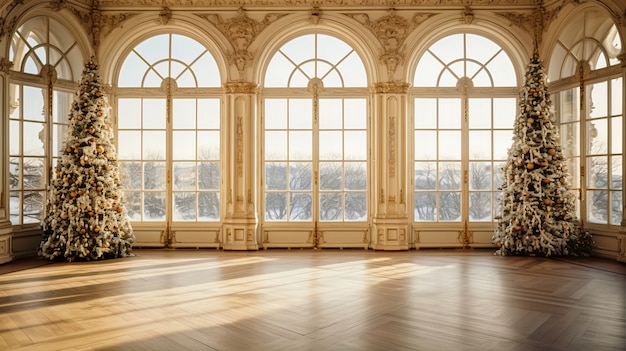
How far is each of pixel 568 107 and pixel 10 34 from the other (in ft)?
29.4

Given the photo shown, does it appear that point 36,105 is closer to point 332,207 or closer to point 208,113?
point 208,113

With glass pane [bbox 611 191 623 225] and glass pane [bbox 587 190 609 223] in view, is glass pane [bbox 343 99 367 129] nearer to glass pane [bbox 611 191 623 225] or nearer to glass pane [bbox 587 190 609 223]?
glass pane [bbox 587 190 609 223]

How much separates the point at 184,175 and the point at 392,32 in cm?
448

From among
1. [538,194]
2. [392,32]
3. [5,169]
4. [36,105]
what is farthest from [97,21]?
[538,194]

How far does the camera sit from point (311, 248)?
8875mm

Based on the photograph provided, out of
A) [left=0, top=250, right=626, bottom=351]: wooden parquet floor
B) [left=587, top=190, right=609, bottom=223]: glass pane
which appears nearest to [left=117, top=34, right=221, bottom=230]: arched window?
[left=0, top=250, right=626, bottom=351]: wooden parquet floor

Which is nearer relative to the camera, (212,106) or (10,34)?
(10,34)

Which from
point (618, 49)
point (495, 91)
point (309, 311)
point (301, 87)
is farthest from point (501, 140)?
point (309, 311)

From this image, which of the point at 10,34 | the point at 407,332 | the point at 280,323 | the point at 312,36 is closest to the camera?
the point at 407,332

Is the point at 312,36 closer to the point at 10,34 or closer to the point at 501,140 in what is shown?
the point at 501,140

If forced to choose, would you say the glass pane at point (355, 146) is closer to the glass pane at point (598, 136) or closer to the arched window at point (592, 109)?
the arched window at point (592, 109)

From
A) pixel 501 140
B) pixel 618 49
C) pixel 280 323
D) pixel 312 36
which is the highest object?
pixel 312 36

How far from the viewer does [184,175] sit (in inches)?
355

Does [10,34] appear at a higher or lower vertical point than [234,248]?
higher
